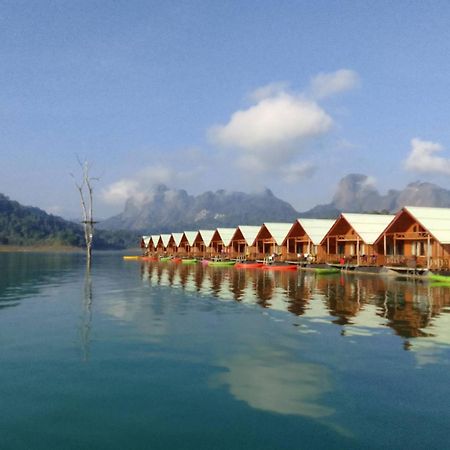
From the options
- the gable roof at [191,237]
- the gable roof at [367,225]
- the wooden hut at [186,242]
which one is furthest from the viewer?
the wooden hut at [186,242]

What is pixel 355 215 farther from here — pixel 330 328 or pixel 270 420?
pixel 270 420

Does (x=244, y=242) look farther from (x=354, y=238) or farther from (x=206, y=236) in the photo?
(x=354, y=238)

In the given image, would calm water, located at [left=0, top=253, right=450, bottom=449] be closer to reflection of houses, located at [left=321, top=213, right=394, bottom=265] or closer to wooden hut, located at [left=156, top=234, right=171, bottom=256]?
reflection of houses, located at [left=321, top=213, right=394, bottom=265]

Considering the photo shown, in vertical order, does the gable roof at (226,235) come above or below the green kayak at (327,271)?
above

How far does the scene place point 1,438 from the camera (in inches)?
278

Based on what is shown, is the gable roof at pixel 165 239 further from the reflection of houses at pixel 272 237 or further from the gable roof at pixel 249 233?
the reflection of houses at pixel 272 237

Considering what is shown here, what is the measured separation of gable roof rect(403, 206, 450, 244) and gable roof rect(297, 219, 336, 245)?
15.0 m

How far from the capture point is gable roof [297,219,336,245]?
56875mm

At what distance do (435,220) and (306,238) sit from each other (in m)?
20.2

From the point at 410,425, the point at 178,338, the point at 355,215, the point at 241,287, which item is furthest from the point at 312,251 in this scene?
the point at 410,425

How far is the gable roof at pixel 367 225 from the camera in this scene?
48.4 m

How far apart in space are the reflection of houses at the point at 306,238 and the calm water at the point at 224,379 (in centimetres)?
3702

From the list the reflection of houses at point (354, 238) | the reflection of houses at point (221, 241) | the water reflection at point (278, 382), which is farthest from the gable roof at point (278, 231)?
the water reflection at point (278, 382)

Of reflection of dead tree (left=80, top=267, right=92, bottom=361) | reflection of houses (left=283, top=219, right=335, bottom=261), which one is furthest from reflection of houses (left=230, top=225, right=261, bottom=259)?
reflection of dead tree (left=80, top=267, right=92, bottom=361)
